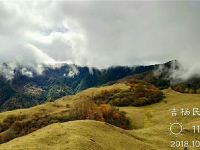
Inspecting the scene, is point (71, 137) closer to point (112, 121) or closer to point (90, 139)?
point (90, 139)

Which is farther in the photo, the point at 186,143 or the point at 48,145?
the point at 186,143

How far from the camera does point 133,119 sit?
194 metres

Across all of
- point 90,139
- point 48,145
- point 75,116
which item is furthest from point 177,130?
point 75,116

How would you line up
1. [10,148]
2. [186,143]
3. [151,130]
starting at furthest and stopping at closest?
[151,130] < [186,143] < [10,148]

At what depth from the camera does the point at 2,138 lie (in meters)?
184

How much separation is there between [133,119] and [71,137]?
425 feet

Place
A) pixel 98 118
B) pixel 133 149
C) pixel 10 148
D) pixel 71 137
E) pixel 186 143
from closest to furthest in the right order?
pixel 10 148 < pixel 71 137 < pixel 133 149 < pixel 186 143 < pixel 98 118

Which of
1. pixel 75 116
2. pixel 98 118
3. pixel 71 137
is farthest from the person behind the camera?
pixel 75 116

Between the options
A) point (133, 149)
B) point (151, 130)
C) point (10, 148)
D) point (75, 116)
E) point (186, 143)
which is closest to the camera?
point (10, 148)

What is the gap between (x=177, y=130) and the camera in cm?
10244

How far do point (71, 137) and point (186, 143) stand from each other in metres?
30.9

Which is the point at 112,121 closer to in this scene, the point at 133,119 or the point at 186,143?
the point at 133,119

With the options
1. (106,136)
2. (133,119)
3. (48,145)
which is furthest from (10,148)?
(133,119)

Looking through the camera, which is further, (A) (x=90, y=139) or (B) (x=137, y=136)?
(B) (x=137, y=136)
